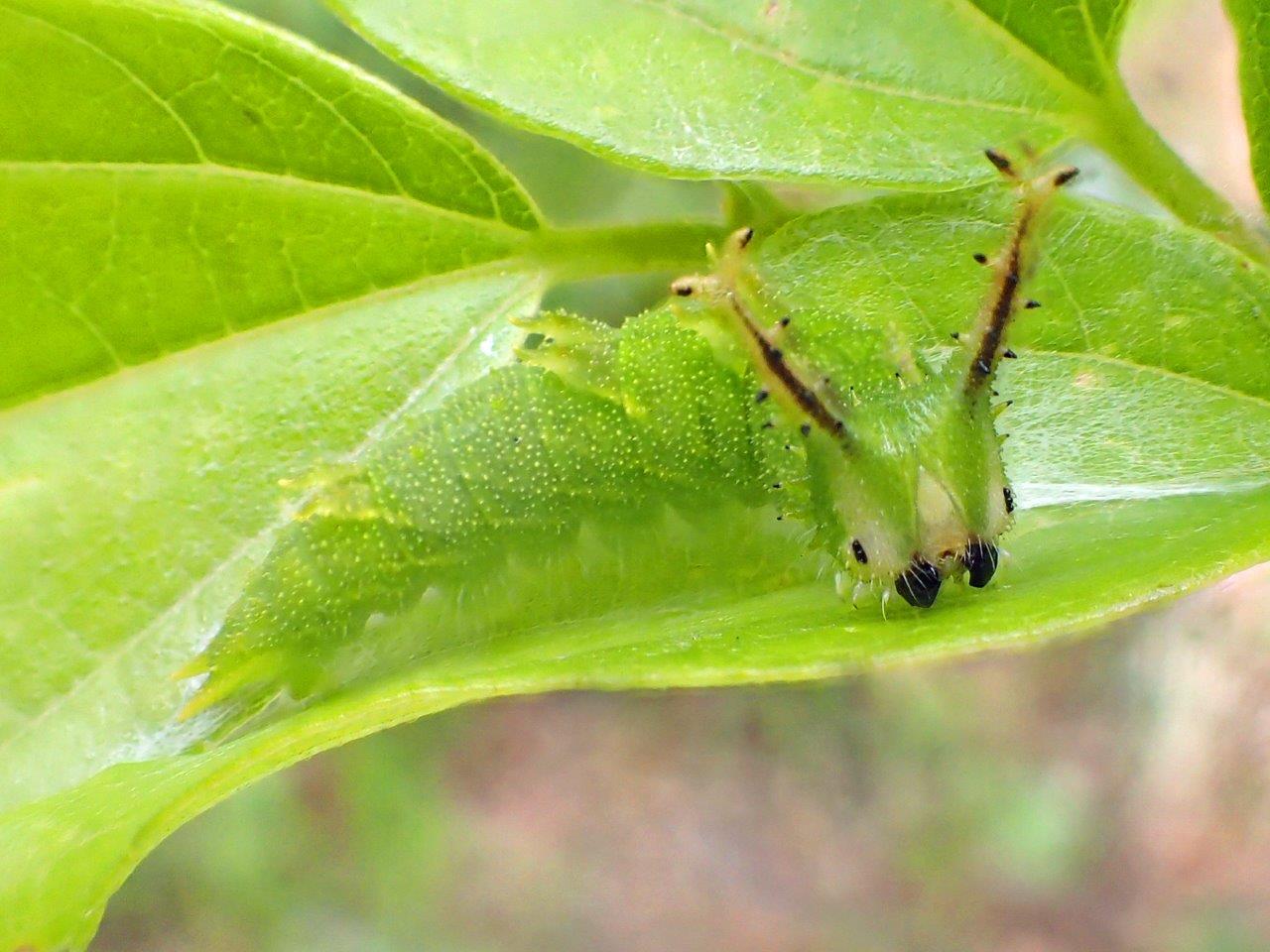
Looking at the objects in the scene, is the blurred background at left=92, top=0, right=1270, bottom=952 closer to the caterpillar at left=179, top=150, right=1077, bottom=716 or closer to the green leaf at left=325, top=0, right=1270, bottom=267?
the caterpillar at left=179, top=150, right=1077, bottom=716

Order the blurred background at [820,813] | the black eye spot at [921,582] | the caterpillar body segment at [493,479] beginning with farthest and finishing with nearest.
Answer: the blurred background at [820,813]
the caterpillar body segment at [493,479]
the black eye spot at [921,582]

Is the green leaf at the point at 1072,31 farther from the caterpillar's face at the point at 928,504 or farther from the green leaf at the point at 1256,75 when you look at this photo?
the caterpillar's face at the point at 928,504

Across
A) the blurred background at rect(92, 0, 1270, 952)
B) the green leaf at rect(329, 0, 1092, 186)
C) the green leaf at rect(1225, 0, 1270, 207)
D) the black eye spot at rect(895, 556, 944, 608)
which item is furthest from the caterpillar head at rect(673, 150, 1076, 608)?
the blurred background at rect(92, 0, 1270, 952)

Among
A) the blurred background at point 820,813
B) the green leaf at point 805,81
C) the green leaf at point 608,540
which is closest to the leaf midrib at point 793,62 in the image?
the green leaf at point 805,81

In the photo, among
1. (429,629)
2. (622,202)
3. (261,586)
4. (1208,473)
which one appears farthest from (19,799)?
(622,202)

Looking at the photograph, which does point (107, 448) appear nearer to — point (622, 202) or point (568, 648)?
point (568, 648)

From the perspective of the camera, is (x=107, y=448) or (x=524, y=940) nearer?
(x=107, y=448)
